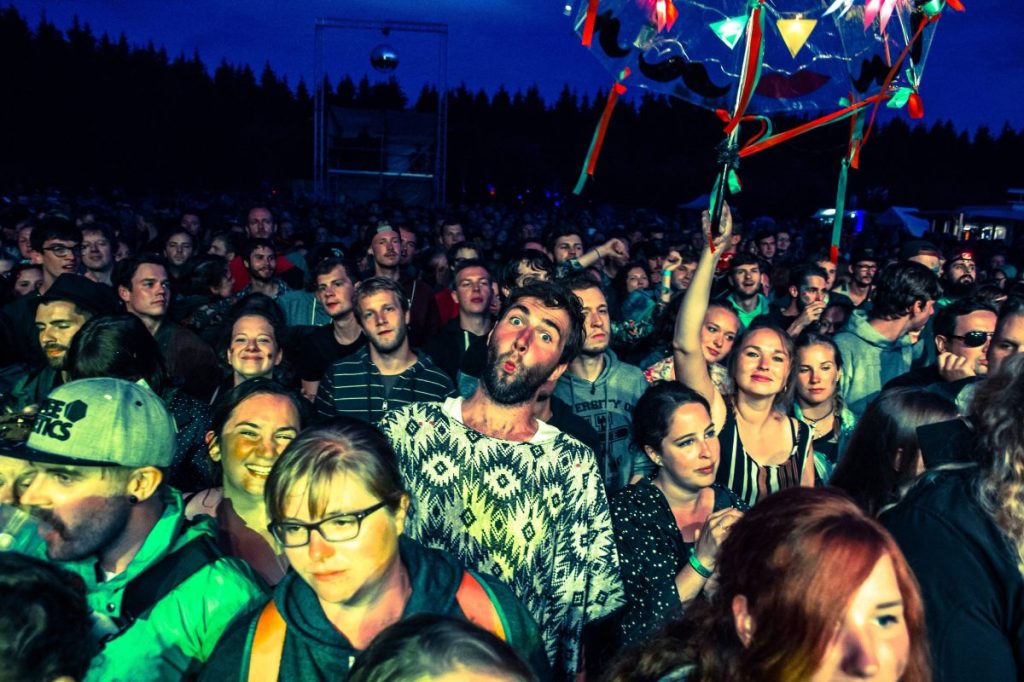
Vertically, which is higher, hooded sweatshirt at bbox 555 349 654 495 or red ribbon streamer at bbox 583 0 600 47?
red ribbon streamer at bbox 583 0 600 47

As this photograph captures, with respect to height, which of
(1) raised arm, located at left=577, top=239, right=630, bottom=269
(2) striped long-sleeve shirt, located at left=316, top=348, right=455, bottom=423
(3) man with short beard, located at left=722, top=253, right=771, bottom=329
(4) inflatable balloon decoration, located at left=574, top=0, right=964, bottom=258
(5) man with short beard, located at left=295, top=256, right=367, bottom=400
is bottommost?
(2) striped long-sleeve shirt, located at left=316, top=348, right=455, bottom=423

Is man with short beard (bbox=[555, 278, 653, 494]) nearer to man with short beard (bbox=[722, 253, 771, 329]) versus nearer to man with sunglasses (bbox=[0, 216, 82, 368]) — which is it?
man with short beard (bbox=[722, 253, 771, 329])

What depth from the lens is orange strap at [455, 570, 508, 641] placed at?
6.36ft

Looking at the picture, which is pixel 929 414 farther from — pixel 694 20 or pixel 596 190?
pixel 596 190

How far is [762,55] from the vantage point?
3.26 metres

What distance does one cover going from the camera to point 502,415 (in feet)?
8.49

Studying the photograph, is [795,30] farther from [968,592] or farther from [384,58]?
[384,58]

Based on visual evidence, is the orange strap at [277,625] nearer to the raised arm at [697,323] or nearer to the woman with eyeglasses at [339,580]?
the woman with eyeglasses at [339,580]

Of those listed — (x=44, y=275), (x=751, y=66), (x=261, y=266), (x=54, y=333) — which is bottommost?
(x=54, y=333)

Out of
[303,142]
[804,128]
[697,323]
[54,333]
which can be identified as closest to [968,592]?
[697,323]

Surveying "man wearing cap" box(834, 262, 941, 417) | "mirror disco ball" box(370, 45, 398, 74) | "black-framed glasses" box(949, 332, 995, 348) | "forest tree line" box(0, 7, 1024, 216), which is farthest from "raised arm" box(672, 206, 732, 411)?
"forest tree line" box(0, 7, 1024, 216)

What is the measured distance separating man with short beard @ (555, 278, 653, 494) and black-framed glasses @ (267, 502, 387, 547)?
1.99 metres

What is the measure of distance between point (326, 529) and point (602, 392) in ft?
7.34

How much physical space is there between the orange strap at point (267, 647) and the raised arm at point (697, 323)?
206cm
